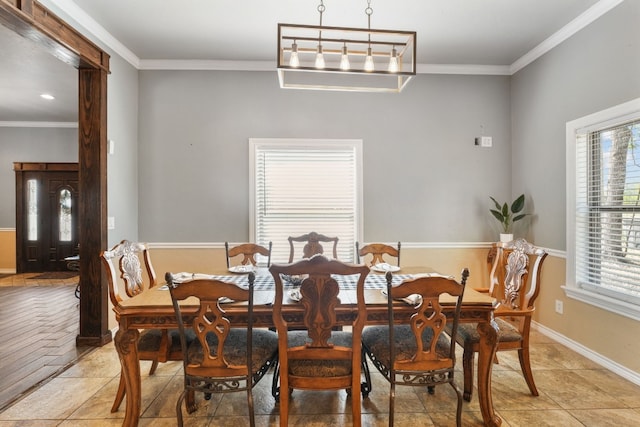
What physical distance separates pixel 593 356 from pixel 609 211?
1259 mm

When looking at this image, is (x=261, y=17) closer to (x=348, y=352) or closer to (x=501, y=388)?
(x=348, y=352)

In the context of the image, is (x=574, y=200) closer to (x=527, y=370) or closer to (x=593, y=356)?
(x=593, y=356)

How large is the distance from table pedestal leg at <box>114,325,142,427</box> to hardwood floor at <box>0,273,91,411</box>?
1.08 m

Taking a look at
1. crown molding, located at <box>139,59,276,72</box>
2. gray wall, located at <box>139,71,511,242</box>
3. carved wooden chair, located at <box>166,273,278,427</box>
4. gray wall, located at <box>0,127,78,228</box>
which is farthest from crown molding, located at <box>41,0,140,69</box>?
gray wall, located at <box>0,127,78,228</box>

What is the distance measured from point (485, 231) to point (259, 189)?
2772 millimetres

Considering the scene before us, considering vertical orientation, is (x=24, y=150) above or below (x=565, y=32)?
below

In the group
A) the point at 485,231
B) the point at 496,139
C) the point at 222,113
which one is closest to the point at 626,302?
the point at 485,231

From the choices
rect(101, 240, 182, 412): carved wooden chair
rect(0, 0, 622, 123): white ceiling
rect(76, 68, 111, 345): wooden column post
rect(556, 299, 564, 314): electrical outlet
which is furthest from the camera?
rect(556, 299, 564, 314): electrical outlet

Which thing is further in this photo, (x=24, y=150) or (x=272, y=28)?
(x=24, y=150)

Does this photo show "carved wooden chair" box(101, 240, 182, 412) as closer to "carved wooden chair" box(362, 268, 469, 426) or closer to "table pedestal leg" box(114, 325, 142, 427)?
"table pedestal leg" box(114, 325, 142, 427)

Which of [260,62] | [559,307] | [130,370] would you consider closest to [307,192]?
[260,62]

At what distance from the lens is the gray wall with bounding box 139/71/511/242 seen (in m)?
3.85

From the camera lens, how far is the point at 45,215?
21.6ft

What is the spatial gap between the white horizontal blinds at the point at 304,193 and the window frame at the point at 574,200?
2108mm
